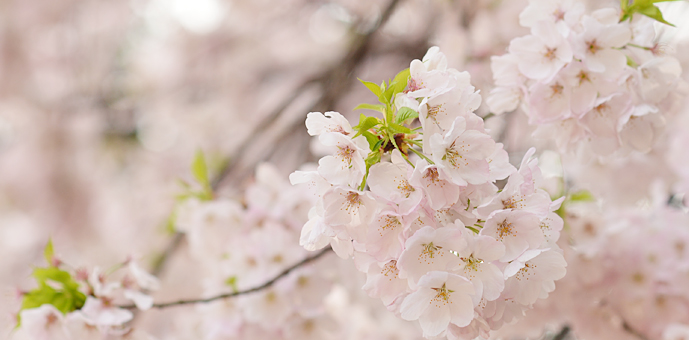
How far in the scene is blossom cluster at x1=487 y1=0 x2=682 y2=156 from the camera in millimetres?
600

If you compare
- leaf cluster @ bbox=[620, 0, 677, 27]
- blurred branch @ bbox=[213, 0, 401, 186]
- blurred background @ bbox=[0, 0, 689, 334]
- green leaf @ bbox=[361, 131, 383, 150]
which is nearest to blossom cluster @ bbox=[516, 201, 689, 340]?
leaf cluster @ bbox=[620, 0, 677, 27]

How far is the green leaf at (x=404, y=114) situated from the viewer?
0.46m

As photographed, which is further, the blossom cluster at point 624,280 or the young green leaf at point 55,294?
the blossom cluster at point 624,280

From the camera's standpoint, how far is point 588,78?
2.02ft

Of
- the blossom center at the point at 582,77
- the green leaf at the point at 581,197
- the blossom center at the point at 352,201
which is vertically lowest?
the green leaf at the point at 581,197

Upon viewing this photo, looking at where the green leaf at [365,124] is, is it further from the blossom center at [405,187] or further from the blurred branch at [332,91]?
the blurred branch at [332,91]

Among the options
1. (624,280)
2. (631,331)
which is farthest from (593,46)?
(631,331)

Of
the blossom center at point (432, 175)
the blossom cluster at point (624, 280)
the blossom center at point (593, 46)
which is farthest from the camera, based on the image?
the blossom cluster at point (624, 280)

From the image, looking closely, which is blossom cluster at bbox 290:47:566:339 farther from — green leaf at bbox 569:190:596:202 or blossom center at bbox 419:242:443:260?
green leaf at bbox 569:190:596:202

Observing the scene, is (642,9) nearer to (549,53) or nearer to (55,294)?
(549,53)

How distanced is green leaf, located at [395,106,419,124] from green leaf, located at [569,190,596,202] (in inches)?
27.1

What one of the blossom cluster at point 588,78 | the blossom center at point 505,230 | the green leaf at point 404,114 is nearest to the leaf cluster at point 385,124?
the green leaf at point 404,114

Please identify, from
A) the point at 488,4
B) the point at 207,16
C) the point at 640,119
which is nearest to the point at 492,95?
the point at 640,119

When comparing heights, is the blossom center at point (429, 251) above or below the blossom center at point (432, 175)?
below
